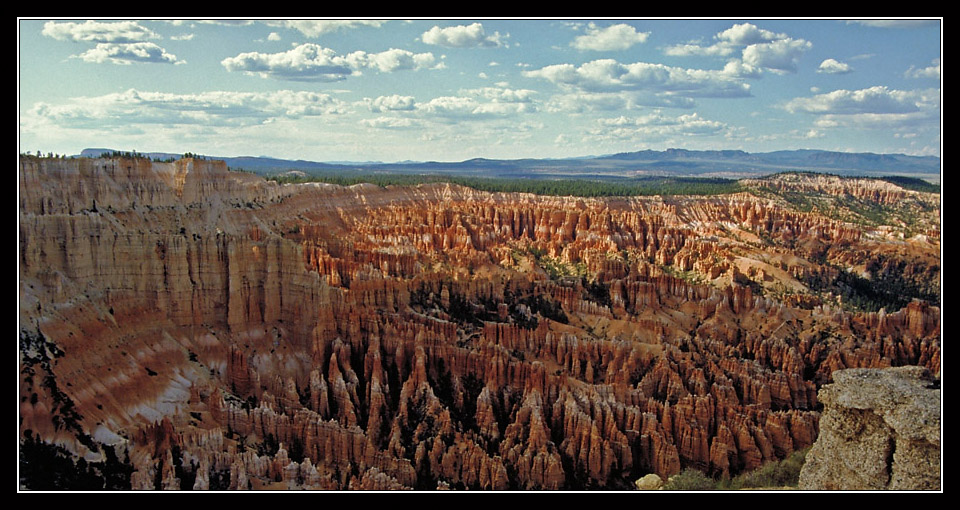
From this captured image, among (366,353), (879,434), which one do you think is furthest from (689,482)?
(366,353)

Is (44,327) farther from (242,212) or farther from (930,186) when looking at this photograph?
(930,186)

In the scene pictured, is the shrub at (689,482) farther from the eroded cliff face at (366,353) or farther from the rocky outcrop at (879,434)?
the rocky outcrop at (879,434)

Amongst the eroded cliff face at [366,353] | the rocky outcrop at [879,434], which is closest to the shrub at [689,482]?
the eroded cliff face at [366,353]

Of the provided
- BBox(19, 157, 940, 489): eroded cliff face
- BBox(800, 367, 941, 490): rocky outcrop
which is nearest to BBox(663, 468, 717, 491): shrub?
BBox(19, 157, 940, 489): eroded cliff face

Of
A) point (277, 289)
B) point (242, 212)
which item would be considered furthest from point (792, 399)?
point (242, 212)

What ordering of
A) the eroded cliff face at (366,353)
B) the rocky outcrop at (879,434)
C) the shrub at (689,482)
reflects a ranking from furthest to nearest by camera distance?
1. the eroded cliff face at (366,353)
2. the shrub at (689,482)
3. the rocky outcrop at (879,434)

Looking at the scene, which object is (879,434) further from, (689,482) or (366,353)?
(366,353)

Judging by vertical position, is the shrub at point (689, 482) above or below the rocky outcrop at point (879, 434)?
below
